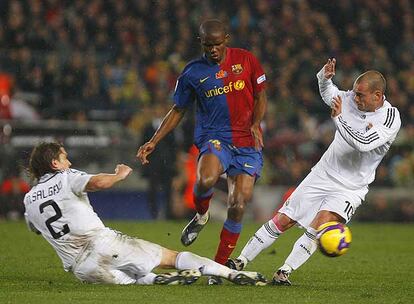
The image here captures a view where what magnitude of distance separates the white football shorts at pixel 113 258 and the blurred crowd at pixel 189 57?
1020 centimetres

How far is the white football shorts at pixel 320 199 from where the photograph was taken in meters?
9.16

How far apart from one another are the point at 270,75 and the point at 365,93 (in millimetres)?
11941

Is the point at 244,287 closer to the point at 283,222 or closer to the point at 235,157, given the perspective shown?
the point at 283,222

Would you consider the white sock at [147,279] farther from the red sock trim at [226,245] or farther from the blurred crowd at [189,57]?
the blurred crowd at [189,57]

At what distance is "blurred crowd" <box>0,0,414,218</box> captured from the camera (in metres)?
19.3

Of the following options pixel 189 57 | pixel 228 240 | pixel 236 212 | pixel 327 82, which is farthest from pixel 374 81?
pixel 189 57

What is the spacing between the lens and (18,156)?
18.2m

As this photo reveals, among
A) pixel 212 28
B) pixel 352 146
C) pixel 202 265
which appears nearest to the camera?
pixel 202 265

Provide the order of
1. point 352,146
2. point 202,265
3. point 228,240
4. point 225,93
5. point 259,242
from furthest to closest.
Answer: point 225,93 < point 259,242 < point 228,240 < point 352,146 < point 202,265

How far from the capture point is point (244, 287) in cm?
870

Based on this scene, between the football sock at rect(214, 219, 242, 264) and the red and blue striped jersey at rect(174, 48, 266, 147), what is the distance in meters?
0.81

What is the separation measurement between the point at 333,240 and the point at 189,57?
12718 millimetres

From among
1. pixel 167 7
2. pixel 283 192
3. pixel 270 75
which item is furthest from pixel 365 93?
pixel 167 7

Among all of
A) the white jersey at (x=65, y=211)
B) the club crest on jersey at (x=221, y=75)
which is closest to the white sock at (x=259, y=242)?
the club crest on jersey at (x=221, y=75)
